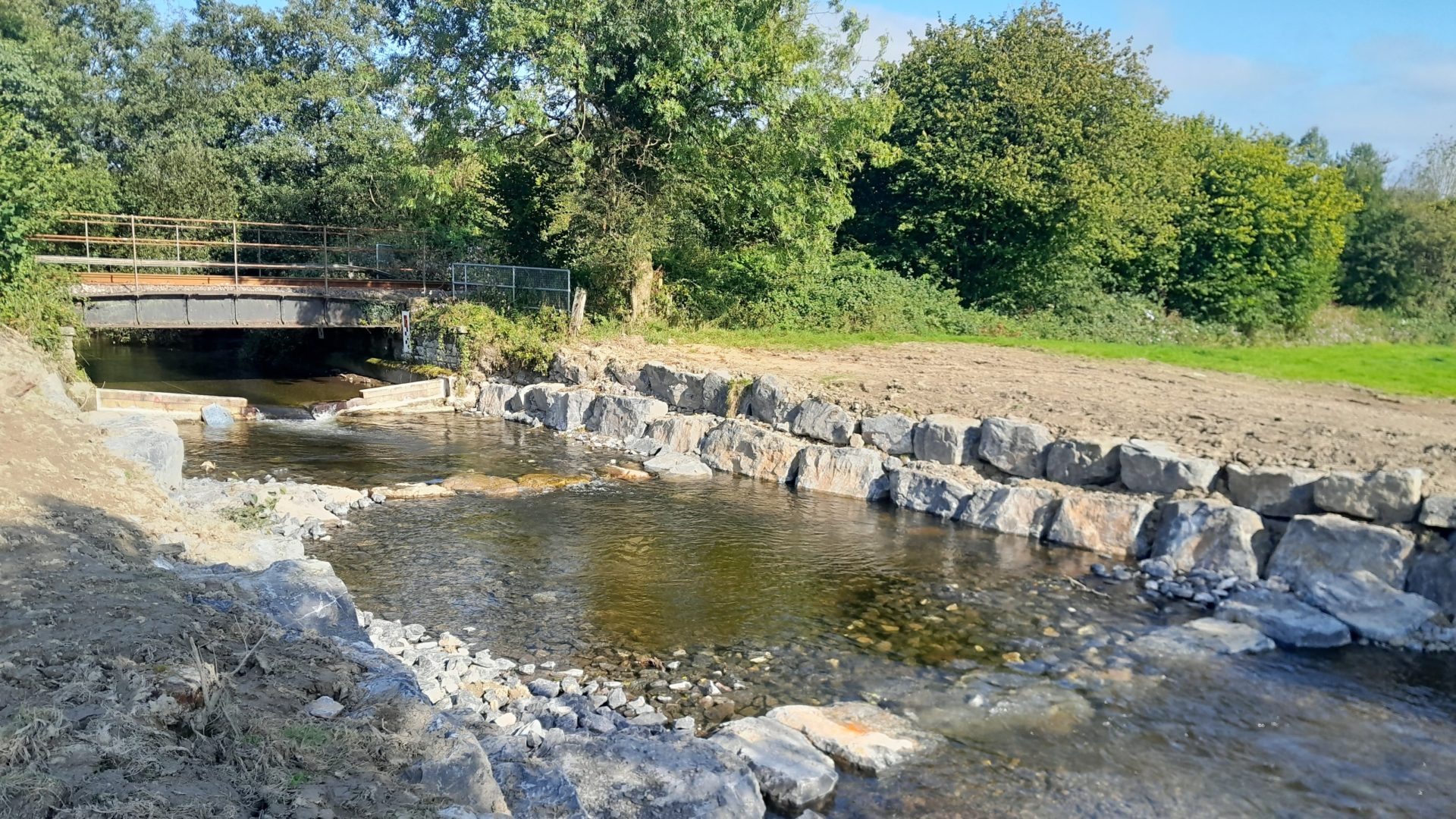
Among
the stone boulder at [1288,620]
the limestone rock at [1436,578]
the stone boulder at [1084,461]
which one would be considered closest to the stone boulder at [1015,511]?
the stone boulder at [1084,461]

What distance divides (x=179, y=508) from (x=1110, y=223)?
2169cm

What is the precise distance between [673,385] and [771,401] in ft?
8.18

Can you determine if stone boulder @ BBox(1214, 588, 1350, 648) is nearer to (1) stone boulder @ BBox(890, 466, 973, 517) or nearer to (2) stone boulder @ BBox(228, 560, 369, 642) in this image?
(1) stone boulder @ BBox(890, 466, 973, 517)

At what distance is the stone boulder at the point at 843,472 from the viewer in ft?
43.8

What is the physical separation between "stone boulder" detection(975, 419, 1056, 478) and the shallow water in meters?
1.43

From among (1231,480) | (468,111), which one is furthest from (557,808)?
(468,111)

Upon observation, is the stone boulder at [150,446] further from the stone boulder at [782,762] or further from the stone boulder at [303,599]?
the stone boulder at [782,762]

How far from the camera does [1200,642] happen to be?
27.3 ft

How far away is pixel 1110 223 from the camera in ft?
80.3

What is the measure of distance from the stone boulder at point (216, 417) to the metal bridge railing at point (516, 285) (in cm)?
656

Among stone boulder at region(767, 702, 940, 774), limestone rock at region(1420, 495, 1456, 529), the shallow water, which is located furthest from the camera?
limestone rock at region(1420, 495, 1456, 529)

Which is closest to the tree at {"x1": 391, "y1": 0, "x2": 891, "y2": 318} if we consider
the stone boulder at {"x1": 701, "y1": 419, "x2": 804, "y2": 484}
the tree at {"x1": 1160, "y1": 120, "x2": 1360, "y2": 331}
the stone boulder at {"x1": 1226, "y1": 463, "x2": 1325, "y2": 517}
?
the stone boulder at {"x1": 701, "y1": 419, "x2": 804, "y2": 484}

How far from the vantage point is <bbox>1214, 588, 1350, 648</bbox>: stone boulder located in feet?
27.9

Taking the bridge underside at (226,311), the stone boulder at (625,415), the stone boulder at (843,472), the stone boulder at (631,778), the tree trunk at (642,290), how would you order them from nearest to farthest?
the stone boulder at (631,778)
the stone boulder at (843,472)
the stone boulder at (625,415)
the bridge underside at (226,311)
the tree trunk at (642,290)
